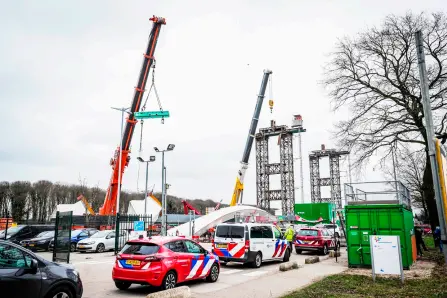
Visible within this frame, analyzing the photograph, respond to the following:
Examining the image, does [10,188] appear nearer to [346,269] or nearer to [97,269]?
[97,269]

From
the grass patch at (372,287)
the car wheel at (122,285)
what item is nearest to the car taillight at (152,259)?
the car wheel at (122,285)

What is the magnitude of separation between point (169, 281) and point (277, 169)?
90.0 meters

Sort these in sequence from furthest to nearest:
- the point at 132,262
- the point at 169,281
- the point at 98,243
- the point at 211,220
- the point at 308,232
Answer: the point at 211,220, the point at 98,243, the point at 308,232, the point at 169,281, the point at 132,262

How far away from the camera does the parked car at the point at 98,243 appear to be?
23641mm

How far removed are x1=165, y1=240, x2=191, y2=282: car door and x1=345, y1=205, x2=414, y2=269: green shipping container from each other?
8.18m

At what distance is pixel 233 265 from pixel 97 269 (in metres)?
5.96

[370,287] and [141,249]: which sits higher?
[141,249]

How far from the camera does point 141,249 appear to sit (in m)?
10.1

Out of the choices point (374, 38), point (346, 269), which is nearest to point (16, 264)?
point (346, 269)

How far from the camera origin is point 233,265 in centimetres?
1683

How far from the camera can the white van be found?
50.5ft

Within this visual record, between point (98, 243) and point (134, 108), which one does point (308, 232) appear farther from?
point (134, 108)

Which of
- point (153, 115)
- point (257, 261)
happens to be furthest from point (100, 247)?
point (257, 261)

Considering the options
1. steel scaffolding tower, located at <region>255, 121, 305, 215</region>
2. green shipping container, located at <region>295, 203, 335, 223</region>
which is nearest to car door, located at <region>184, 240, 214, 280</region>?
green shipping container, located at <region>295, 203, 335, 223</region>
